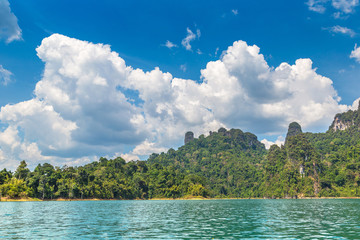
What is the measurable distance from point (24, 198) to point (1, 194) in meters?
14.4

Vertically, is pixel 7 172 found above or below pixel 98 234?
above

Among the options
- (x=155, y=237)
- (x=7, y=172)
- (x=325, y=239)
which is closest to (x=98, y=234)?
(x=155, y=237)

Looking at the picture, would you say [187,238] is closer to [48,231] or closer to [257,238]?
[257,238]

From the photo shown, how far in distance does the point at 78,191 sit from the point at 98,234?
17901cm

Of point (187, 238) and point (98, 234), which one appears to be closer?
point (187, 238)

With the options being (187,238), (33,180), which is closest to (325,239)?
(187,238)

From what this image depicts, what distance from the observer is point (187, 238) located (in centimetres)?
2973

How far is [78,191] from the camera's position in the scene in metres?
199

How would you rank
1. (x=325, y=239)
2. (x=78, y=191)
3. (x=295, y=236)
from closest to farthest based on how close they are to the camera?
(x=325, y=239) → (x=295, y=236) → (x=78, y=191)

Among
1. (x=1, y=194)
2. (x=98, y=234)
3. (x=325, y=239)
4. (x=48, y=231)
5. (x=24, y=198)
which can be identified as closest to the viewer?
(x=325, y=239)

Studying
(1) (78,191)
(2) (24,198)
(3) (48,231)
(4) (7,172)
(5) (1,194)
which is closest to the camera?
(3) (48,231)

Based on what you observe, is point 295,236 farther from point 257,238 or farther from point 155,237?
point 155,237

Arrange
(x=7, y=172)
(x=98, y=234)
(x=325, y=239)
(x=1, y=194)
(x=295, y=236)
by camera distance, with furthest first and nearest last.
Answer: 1. (x=7, y=172)
2. (x=1, y=194)
3. (x=98, y=234)
4. (x=295, y=236)
5. (x=325, y=239)

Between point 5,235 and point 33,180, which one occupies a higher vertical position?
point 33,180
